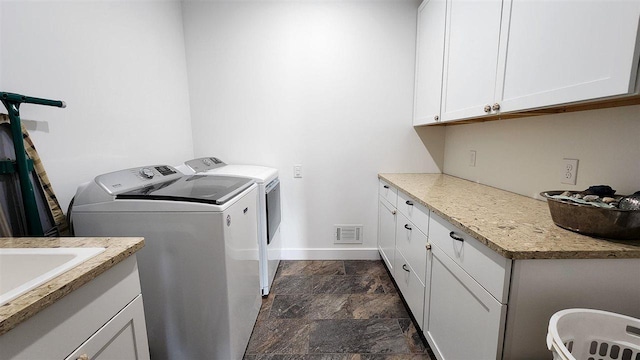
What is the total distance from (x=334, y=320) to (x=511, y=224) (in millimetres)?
1252

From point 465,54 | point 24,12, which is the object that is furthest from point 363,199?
point 24,12

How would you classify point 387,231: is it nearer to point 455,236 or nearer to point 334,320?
point 334,320

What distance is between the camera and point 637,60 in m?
0.74

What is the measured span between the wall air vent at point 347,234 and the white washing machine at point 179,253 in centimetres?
136

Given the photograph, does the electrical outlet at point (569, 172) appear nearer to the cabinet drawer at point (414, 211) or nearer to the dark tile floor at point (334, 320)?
the cabinet drawer at point (414, 211)

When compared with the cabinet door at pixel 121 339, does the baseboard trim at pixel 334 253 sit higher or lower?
lower

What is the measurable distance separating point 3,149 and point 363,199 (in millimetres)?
2265

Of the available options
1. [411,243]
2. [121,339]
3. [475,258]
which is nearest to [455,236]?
[475,258]

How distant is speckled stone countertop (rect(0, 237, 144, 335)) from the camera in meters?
0.48

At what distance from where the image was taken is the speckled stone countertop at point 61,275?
1.57 feet

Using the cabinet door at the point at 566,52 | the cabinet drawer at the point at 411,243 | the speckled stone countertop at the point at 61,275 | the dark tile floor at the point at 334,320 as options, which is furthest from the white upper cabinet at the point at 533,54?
the speckled stone countertop at the point at 61,275

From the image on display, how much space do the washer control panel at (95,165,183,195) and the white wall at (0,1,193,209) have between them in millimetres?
196

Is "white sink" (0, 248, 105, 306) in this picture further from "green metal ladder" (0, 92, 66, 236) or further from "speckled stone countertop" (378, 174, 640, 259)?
"speckled stone countertop" (378, 174, 640, 259)

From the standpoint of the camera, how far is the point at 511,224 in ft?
3.31
